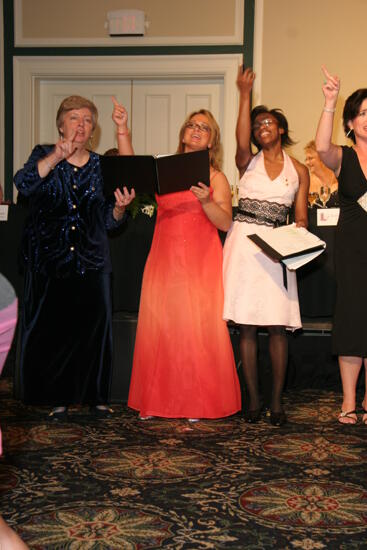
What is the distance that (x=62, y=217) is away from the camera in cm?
353

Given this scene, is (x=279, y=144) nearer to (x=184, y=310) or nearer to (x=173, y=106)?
(x=184, y=310)

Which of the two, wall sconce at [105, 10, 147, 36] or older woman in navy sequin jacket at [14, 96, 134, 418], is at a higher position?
wall sconce at [105, 10, 147, 36]

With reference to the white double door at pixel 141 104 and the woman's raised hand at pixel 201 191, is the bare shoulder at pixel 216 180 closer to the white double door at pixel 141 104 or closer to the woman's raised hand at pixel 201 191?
the woman's raised hand at pixel 201 191

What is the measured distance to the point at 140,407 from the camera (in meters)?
3.69

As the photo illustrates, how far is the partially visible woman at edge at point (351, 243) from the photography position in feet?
11.6

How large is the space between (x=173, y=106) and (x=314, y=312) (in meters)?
3.44

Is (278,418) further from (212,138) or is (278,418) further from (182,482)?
(212,138)

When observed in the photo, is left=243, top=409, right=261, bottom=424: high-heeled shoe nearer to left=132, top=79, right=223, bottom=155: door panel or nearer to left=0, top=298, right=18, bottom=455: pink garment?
left=0, top=298, right=18, bottom=455: pink garment

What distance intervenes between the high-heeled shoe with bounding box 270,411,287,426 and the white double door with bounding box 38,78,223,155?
12.9 ft

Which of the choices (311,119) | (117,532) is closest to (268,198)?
(117,532)

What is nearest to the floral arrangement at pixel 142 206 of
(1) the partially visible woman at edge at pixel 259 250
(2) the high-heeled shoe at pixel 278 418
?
(1) the partially visible woman at edge at pixel 259 250

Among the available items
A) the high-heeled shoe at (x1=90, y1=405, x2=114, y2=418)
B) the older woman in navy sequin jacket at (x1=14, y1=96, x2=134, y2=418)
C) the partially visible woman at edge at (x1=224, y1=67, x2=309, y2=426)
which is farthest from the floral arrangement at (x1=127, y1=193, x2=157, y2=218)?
the high-heeled shoe at (x1=90, y1=405, x2=114, y2=418)

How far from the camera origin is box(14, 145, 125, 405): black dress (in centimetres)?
353

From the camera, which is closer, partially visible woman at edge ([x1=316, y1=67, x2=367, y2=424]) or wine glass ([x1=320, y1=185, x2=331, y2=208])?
partially visible woman at edge ([x1=316, y1=67, x2=367, y2=424])
